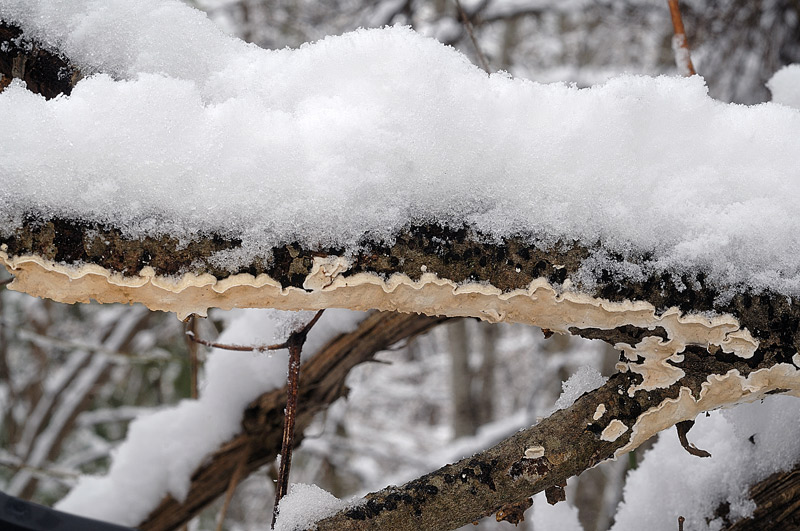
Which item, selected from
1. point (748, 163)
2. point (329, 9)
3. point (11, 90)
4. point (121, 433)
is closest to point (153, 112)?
point (11, 90)

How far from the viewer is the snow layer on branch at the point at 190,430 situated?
1.17 meters

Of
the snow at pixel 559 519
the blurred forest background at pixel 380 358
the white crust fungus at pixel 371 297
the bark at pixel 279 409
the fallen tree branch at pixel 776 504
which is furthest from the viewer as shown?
the blurred forest background at pixel 380 358

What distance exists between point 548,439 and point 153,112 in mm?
460

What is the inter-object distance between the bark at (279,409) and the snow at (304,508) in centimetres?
49

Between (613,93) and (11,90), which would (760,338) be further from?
(11,90)

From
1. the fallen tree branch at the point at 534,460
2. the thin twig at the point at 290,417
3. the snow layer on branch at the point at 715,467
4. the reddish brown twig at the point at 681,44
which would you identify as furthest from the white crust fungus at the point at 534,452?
the reddish brown twig at the point at 681,44

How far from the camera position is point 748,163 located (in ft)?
1.88

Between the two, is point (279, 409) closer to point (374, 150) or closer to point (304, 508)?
point (304, 508)

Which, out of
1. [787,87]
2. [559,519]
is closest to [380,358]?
[559,519]

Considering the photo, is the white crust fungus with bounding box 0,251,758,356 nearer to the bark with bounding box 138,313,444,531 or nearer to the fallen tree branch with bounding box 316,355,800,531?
the fallen tree branch with bounding box 316,355,800,531

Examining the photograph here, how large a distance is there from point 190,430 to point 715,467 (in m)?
0.94

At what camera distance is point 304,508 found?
1.93ft

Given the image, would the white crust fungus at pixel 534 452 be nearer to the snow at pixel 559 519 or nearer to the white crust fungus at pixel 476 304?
the white crust fungus at pixel 476 304

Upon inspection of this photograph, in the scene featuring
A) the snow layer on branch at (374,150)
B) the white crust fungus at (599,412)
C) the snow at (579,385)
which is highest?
the snow layer on branch at (374,150)
